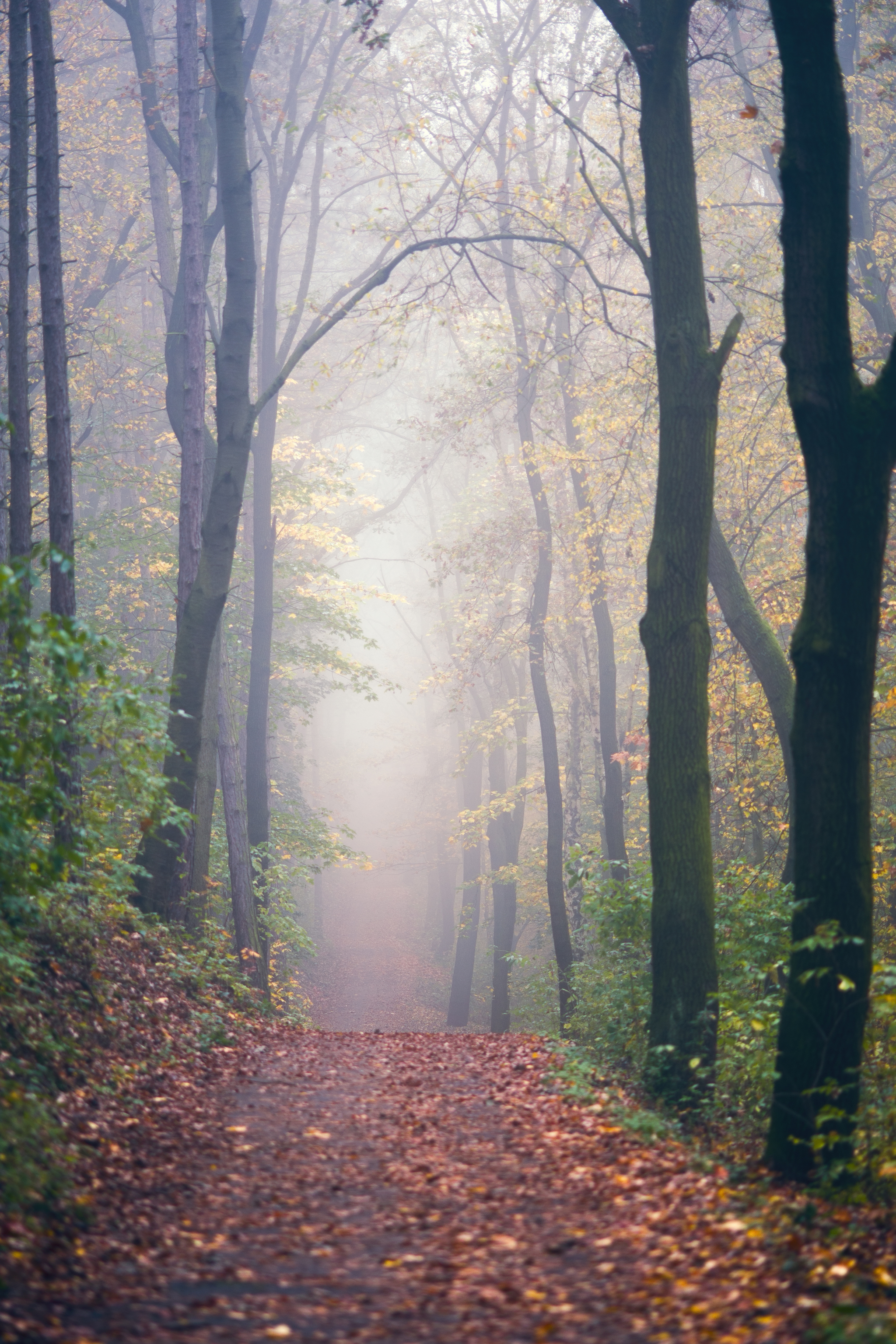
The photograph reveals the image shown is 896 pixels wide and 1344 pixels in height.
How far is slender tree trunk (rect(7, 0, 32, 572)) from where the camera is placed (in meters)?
9.62

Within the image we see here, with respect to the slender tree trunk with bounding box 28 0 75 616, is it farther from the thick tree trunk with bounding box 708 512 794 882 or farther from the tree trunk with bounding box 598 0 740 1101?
the thick tree trunk with bounding box 708 512 794 882

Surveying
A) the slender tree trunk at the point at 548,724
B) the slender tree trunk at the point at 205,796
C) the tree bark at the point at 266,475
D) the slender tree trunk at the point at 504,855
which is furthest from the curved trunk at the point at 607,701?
the slender tree trunk at the point at 205,796

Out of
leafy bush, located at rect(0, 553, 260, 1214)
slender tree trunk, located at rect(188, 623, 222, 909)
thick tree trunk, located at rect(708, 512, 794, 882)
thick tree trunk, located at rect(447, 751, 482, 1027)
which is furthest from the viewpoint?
thick tree trunk, located at rect(447, 751, 482, 1027)

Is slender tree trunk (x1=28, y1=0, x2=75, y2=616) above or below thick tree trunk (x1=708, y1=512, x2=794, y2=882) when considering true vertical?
above

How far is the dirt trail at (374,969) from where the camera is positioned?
81.5 ft

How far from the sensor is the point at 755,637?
11039 mm

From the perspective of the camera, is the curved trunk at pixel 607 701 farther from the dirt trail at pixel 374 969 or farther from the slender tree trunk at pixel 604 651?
the dirt trail at pixel 374 969

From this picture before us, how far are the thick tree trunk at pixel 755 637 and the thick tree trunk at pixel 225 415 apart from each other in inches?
222

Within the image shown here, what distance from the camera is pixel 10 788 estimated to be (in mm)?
5480

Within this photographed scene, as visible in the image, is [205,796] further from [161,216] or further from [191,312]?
[161,216]

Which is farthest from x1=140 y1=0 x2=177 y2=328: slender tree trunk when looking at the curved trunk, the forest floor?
the forest floor

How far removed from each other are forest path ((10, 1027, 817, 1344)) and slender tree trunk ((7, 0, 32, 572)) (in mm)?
5801

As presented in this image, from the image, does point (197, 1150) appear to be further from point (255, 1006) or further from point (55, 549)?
point (255, 1006)

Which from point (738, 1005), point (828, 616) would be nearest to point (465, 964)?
point (738, 1005)
